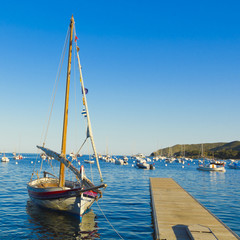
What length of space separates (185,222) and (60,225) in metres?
9.40

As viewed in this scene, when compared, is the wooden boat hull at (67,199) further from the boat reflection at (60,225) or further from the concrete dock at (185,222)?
the concrete dock at (185,222)

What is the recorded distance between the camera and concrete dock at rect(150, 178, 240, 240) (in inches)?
560

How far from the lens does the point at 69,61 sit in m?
23.4

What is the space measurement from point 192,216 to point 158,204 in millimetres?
4756

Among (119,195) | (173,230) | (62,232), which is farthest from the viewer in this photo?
(119,195)

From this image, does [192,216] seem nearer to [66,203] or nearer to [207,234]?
[207,234]

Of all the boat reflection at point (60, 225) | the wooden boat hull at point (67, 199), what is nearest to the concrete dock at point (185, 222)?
the boat reflection at point (60, 225)

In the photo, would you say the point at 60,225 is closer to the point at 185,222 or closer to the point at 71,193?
the point at 71,193

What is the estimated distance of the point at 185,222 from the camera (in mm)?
17281

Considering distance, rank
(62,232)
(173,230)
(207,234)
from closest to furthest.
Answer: (207,234), (173,230), (62,232)

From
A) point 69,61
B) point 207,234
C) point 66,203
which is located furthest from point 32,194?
point 207,234

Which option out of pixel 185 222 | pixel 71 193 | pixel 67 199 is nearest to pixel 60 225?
pixel 67 199

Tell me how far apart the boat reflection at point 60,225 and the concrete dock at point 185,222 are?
5036 millimetres

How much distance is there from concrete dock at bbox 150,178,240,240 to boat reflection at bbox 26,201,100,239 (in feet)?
16.5
